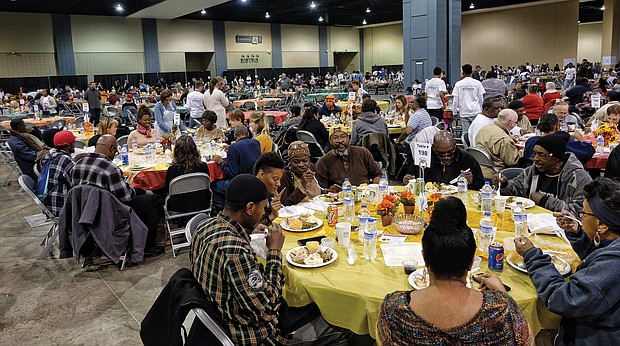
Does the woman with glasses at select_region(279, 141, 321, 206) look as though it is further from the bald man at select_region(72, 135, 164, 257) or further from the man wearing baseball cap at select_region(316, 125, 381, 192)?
the bald man at select_region(72, 135, 164, 257)

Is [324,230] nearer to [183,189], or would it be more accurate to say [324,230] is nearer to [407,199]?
[407,199]

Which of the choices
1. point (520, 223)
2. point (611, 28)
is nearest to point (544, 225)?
point (520, 223)

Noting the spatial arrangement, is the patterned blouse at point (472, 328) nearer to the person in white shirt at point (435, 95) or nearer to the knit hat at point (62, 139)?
the knit hat at point (62, 139)

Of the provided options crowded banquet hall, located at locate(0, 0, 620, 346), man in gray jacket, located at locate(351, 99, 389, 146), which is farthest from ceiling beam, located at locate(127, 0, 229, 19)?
man in gray jacket, located at locate(351, 99, 389, 146)

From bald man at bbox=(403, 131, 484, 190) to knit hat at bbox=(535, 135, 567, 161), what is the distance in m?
0.74

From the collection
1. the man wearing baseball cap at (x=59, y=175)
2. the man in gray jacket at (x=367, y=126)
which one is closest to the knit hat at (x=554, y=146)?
the man in gray jacket at (x=367, y=126)

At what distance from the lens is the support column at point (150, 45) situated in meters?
23.9

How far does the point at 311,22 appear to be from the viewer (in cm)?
2944

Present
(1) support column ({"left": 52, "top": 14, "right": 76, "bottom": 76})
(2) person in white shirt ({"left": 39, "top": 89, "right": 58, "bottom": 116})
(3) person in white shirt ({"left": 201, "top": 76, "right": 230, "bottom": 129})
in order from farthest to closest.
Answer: (1) support column ({"left": 52, "top": 14, "right": 76, "bottom": 76}) → (2) person in white shirt ({"left": 39, "top": 89, "right": 58, "bottom": 116}) → (3) person in white shirt ({"left": 201, "top": 76, "right": 230, "bottom": 129})

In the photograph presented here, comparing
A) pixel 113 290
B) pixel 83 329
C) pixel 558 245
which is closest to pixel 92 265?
pixel 113 290

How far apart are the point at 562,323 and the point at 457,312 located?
837 mm

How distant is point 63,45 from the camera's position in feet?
71.4

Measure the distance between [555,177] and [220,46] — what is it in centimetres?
2550

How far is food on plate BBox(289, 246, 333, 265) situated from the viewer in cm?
244
